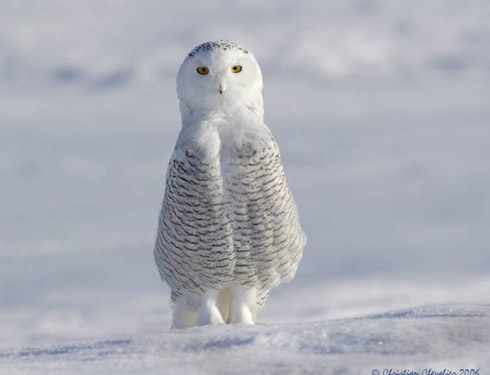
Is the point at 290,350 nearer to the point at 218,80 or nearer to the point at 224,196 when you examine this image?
the point at 224,196

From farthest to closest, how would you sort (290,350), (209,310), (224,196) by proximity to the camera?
1. (209,310)
2. (224,196)
3. (290,350)

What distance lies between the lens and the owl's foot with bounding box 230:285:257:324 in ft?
16.9

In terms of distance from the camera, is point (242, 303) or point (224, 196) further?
point (242, 303)

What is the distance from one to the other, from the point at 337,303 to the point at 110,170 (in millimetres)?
11778

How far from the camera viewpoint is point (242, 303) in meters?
5.17

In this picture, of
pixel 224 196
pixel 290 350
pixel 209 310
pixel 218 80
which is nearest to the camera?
pixel 290 350

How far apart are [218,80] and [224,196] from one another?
51 cm

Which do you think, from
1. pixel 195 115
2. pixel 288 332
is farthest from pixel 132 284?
pixel 288 332

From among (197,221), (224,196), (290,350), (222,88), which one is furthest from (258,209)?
(290,350)

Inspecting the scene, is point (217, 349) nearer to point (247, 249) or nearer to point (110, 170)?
point (247, 249)

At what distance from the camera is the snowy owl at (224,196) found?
15.7 feet

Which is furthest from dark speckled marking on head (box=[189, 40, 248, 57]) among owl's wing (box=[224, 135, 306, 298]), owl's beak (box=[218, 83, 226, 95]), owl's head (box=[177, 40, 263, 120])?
owl's wing (box=[224, 135, 306, 298])

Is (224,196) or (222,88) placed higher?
(222,88)

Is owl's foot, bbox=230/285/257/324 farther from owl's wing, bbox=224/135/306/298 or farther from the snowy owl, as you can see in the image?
owl's wing, bbox=224/135/306/298
